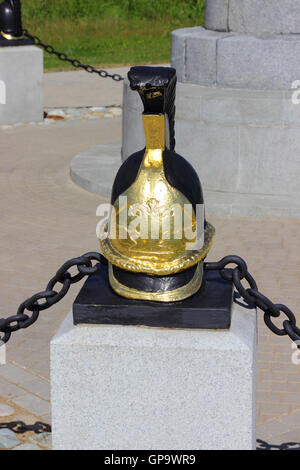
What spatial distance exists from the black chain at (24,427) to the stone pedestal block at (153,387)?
1357 mm

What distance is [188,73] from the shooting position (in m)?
10.2

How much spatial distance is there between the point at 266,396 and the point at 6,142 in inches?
334

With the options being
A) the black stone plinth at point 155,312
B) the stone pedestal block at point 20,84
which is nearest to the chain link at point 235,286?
the black stone plinth at point 155,312

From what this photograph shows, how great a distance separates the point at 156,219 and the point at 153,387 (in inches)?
27.2

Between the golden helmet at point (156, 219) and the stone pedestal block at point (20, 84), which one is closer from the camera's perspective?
the golden helmet at point (156, 219)

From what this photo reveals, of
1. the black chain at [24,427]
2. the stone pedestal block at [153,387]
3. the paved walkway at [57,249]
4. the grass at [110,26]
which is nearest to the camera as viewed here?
the stone pedestal block at [153,387]

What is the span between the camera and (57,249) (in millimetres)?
8234

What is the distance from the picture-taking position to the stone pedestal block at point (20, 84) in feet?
44.9

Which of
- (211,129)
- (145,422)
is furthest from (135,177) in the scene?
(211,129)

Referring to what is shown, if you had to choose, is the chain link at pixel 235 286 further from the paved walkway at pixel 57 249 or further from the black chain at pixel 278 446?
the paved walkway at pixel 57 249

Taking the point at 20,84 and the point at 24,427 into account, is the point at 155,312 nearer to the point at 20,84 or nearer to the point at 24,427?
the point at 24,427

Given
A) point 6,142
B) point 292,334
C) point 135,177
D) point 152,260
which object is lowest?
point 6,142

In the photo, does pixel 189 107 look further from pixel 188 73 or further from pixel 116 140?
pixel 116 140

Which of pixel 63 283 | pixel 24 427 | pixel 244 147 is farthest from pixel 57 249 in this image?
pixel 63 283
